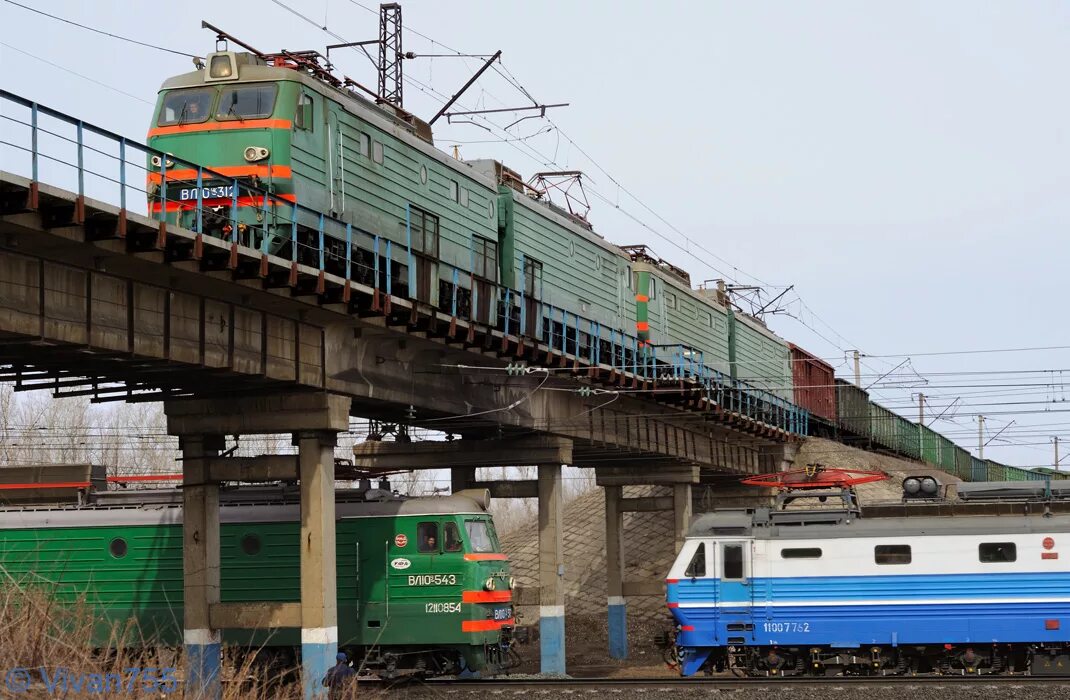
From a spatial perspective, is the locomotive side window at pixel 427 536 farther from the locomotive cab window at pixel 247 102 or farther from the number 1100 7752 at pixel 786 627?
the locomotive cab window at pixel 247 102

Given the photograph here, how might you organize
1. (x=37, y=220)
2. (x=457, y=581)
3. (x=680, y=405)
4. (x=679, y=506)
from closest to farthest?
(x=37, y=220) → (x=457, y=581) → (x=680, y=405) → (x=679, y=506)

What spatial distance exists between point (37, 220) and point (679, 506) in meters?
38.1

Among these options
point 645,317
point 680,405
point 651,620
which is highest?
point 645,317

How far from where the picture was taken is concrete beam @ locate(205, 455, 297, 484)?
2997 centimetres

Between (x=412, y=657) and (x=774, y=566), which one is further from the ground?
(x=774, y=566)

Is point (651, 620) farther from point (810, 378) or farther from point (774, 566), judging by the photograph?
point (774, 566)

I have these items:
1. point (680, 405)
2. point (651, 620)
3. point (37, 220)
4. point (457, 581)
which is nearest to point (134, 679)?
point (37, 220)

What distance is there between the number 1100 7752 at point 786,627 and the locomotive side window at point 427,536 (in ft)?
25.6

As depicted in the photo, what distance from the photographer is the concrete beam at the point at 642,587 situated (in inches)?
2026

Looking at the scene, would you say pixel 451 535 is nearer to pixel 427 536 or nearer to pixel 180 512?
pixel 427 536

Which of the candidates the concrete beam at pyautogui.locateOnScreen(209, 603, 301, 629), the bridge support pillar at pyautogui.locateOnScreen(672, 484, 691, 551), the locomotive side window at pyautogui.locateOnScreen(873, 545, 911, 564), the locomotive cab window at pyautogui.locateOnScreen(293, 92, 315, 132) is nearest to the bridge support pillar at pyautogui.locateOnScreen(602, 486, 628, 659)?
the bridge support pillar at pyautogui.locateOnScreen(672, 484, 691, 551)

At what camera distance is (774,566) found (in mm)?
32094

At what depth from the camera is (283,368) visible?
1070 inches

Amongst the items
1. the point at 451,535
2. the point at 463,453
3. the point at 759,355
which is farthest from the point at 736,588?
the point at 759,355
